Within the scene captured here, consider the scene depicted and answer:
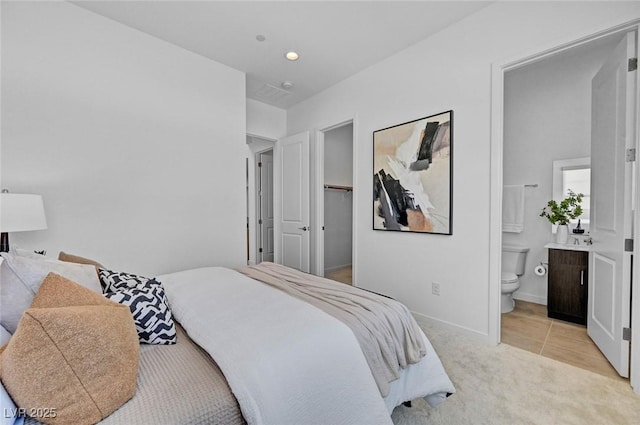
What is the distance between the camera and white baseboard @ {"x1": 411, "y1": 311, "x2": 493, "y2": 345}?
7.72ft

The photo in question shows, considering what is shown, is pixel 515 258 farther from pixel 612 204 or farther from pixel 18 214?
pixel 18 214

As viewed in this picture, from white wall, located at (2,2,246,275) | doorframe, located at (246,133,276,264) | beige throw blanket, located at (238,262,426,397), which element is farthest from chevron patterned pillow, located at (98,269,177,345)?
doorframe, located at (246,133,276,264)

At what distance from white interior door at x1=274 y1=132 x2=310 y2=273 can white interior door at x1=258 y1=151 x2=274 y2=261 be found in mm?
947

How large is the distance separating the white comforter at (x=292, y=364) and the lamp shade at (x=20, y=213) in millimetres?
1164

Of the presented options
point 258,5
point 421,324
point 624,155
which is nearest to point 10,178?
point 258,5

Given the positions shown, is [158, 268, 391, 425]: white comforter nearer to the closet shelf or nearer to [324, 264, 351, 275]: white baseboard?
[324, 264, 351, 275]: white baseboard

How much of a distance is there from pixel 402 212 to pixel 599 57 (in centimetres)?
265

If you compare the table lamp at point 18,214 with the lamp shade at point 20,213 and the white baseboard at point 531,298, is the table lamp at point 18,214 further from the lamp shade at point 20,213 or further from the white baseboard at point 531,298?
the white baseboard at point 531,298

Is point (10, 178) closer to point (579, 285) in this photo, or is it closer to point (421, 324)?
point (421, 324)

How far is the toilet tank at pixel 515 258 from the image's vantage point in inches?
130

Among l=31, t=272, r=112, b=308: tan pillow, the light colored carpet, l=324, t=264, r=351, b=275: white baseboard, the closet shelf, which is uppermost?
the closet shelf

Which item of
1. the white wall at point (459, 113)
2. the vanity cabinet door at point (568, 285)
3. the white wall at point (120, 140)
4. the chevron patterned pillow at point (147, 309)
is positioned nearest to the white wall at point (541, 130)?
the vanity cabinet door at point (568, 285)

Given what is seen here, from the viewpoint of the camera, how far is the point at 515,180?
3.53 meters

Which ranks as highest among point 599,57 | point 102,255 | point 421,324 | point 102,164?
point 599,57
